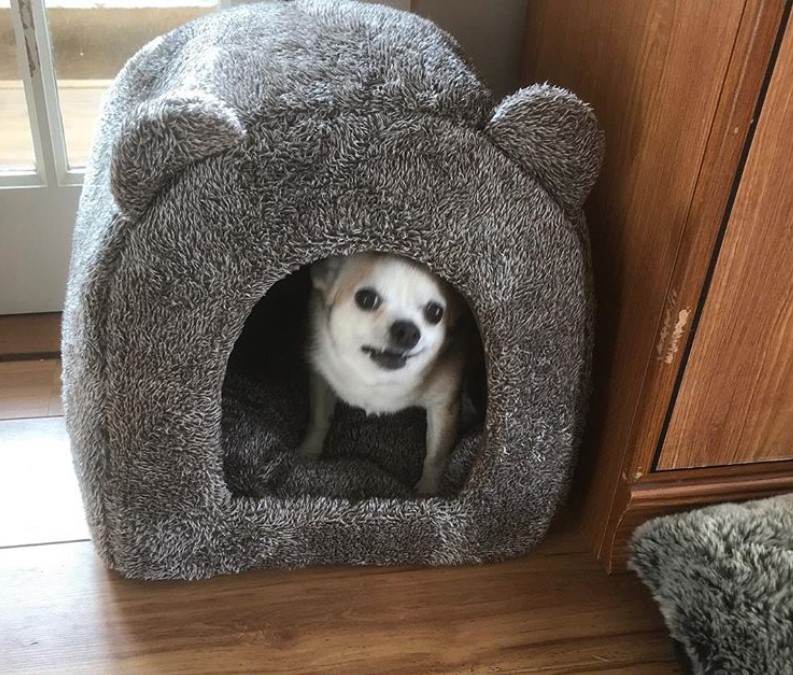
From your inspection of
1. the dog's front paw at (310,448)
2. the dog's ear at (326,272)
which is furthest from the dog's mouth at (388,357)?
the dog's front paw at (310,448)

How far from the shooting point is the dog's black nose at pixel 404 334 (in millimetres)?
1059

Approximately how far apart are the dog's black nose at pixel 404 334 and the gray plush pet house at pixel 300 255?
11 centimetres

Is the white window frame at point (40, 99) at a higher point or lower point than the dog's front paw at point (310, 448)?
higher

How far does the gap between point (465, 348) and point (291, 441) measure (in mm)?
297

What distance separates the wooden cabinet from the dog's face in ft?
0.77

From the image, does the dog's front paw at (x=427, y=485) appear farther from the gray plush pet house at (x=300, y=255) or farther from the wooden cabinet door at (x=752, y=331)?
the wooden cabinet door at (x=752, y=331)

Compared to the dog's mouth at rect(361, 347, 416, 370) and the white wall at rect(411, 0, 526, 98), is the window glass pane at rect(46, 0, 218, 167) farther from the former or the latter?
the dog's mouth at rect(361, 347, 416, 370)

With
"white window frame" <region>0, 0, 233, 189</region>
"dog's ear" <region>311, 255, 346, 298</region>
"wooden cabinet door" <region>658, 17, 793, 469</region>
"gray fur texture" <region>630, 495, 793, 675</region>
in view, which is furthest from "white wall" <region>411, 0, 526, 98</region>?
"gray fur texture" <region>630, 495, 793, 675</region>

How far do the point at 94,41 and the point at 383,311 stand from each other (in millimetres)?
751

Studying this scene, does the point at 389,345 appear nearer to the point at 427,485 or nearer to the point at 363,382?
the point at 363,382

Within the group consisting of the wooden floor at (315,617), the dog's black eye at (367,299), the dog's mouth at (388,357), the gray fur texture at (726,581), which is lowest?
the wooden floor at (315,617)

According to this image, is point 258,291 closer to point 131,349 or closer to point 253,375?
point 131,349

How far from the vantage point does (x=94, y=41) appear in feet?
4.61


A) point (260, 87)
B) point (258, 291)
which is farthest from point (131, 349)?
point (260, 87)
